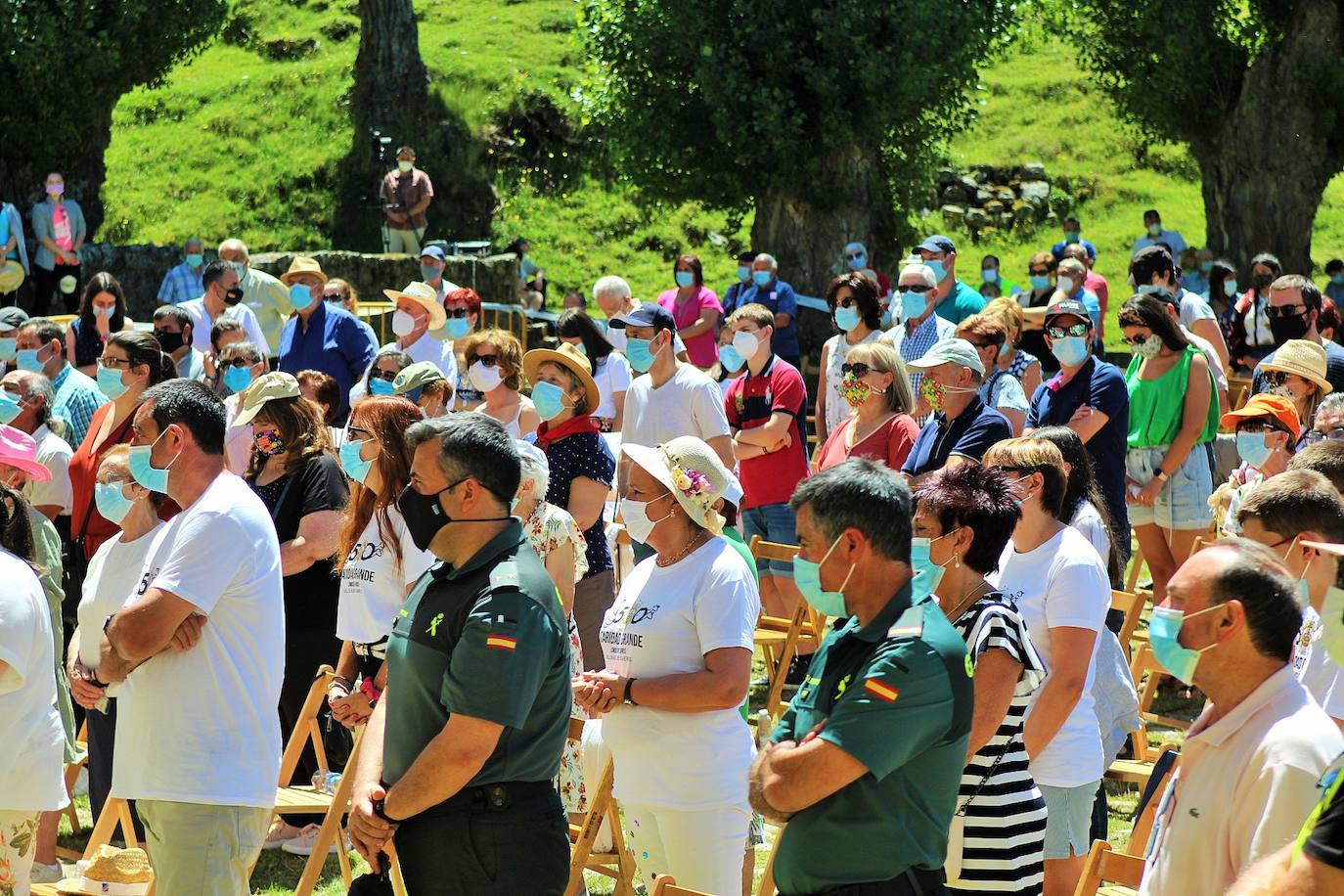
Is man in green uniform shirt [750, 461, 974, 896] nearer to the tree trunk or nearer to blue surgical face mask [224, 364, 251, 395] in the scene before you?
blue surgical face mask [224, 364, 251, 395]

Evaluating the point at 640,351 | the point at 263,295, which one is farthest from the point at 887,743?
the point at 263,295

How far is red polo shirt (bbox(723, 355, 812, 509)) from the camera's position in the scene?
27.5ft

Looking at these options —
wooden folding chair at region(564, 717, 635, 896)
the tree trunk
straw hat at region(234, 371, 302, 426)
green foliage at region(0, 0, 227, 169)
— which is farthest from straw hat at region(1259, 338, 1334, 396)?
green foliage at region(0, 0, 227, 169)

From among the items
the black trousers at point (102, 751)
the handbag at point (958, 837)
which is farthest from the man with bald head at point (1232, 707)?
the black trousers at point (102, 751)

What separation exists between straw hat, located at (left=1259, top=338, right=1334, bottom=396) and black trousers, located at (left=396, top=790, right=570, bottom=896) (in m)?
4.99

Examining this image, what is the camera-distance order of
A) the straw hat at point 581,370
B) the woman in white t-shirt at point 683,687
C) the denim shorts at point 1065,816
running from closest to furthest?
the woman in white t-shirt at point 683,687 < the denim shorts at point 1065,816 < the straw hat at point 581,370

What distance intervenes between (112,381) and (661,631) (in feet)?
14.2

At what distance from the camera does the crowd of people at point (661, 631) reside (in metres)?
3.19

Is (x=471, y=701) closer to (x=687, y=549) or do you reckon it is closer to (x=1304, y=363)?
(x=687, y=549)

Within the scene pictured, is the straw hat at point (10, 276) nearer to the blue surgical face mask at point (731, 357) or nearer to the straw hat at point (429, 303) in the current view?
the straw hat at point (429, 303)

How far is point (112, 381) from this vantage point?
25.3 feet

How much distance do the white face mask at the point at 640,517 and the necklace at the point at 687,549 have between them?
10cm

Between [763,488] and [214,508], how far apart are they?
14.5 ft

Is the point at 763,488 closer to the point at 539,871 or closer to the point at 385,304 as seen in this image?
the point at 539,871
